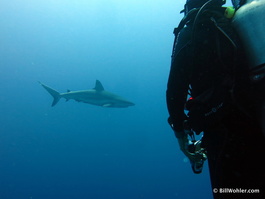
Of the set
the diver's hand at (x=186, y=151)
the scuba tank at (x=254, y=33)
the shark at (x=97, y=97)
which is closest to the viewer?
the scuba tank at (x=254, y=33)

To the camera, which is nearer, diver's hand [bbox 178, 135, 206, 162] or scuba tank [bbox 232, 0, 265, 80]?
scuba tank [bbox 232, 0, 265, 80]

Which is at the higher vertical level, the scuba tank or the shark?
the shark

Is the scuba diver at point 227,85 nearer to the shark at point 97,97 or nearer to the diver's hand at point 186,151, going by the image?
the diver's hand at point 186,151

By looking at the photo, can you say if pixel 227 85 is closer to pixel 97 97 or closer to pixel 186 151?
pixel 186 151

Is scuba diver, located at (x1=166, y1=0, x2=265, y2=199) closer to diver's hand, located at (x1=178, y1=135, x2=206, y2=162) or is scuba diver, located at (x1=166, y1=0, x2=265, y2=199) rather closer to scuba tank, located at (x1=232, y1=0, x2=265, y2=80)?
scuba tank, located at (x1=232, y1=0, x2=265, y2=80)

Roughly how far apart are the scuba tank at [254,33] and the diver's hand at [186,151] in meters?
1.21

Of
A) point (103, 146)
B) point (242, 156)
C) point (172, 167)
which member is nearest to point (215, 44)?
point (242, 156)

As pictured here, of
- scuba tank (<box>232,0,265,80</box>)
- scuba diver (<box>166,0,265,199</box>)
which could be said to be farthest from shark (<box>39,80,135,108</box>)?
scuba tank (<box>232,0,265,80</box>)

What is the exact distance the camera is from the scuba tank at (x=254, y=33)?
1.58 metres

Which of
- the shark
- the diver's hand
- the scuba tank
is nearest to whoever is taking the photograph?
the scuba tank

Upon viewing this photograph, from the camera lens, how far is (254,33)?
5.41ft

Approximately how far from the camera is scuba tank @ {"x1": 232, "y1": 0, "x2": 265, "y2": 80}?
5.20 feet

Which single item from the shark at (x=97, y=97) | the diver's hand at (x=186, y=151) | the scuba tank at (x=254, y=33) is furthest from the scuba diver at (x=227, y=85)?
Result: the shark at (x=97, y=97)

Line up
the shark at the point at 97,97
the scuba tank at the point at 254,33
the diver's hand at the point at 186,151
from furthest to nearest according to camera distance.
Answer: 1. the shark at the point at 97,97
2. the diver's hand at the point at 186,151
3. the scuba tank at the point at 254,33
